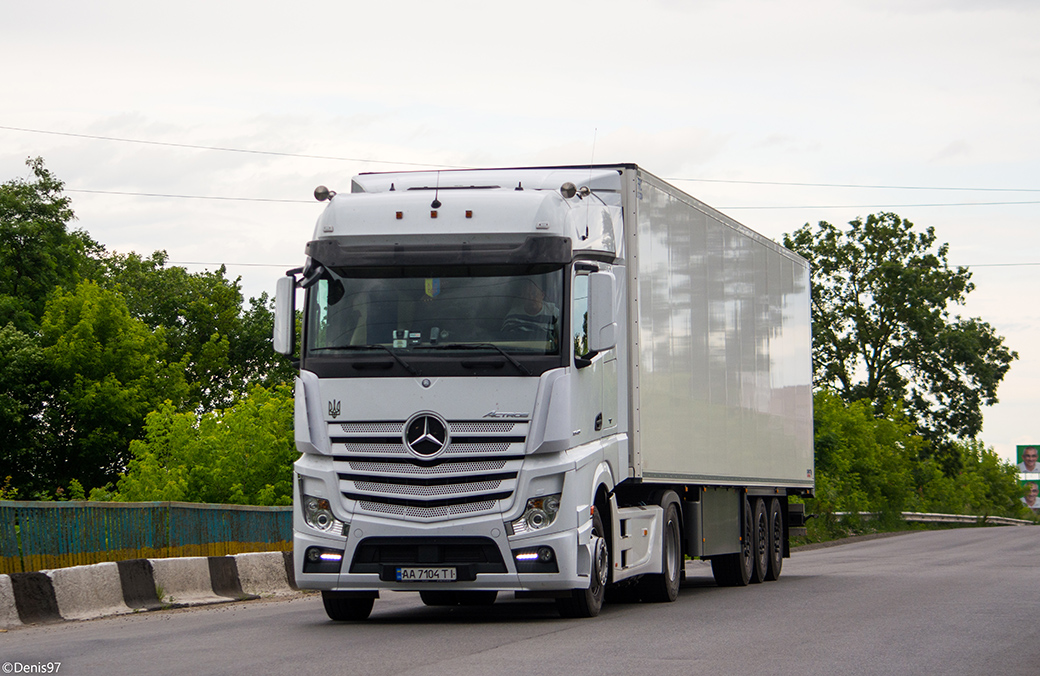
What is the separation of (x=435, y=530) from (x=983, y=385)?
59320mm

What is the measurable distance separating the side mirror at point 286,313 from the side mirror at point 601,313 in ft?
8.34

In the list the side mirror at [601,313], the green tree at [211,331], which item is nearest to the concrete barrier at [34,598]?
the side mirror at [601,313]

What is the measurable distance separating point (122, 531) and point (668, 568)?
5.68 meters

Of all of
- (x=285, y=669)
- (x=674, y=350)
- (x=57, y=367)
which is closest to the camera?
(x=285, y=669)

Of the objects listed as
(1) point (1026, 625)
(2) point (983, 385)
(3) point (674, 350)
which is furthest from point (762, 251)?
(2) point (983, 385)

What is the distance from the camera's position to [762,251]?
18.6 meters

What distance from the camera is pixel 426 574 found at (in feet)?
38.3

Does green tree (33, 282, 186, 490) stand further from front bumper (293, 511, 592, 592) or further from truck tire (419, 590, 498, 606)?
front bumper (293, 511, 592, 592)

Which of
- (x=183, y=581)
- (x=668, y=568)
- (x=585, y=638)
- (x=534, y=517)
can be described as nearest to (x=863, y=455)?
(x=668, y=568)

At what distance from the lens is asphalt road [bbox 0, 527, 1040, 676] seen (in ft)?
29.6

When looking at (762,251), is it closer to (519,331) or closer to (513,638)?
(519,331)

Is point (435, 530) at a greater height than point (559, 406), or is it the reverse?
point (559, 406)

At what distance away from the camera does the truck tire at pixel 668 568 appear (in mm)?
14859

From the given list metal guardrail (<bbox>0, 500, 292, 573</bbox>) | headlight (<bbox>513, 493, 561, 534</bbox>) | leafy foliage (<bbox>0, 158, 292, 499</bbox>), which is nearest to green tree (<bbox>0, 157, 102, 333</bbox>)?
leafy foliage (<bbox>0, 158, 292, 499</bbox>)
